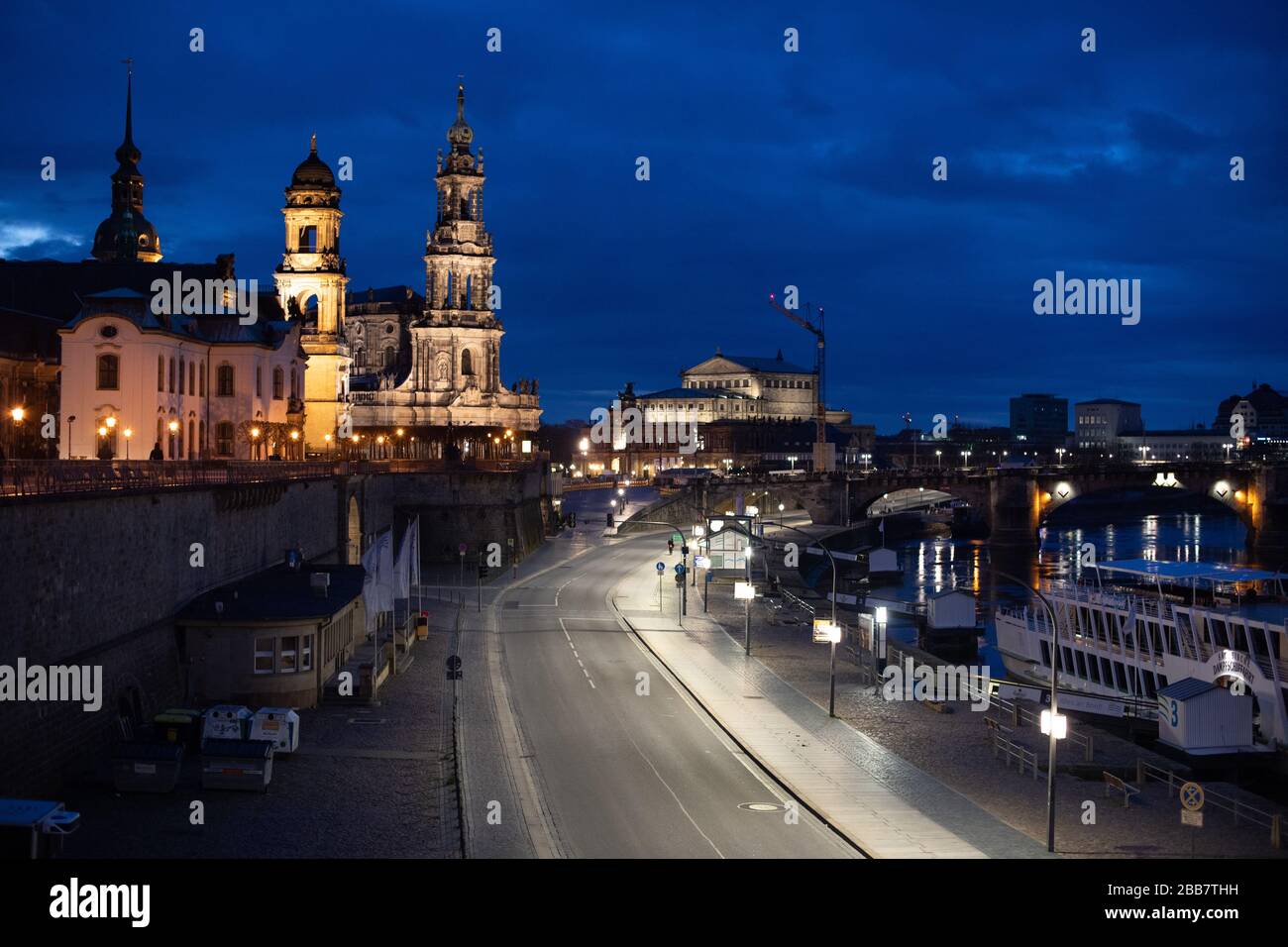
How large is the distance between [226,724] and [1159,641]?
36.7 m

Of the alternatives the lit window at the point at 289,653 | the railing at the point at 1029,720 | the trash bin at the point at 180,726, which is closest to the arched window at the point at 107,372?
the lit window at the point at 289,653

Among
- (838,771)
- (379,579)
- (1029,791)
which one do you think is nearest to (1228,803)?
(1029,791)

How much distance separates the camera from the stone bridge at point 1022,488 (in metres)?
142

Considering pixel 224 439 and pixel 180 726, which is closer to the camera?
pixel 180 726

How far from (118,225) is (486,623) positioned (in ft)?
260

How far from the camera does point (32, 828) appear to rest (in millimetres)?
22328

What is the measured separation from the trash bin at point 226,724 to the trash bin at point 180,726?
2.00ft

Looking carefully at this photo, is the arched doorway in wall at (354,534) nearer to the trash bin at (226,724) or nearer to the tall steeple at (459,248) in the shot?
the trash bin at (226,724)

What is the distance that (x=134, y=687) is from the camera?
3384 centimetres

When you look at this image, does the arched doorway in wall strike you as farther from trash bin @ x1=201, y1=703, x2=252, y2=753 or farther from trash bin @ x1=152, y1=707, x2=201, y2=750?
trash bin @ x1=201, y1=703, x2=252, y2=753

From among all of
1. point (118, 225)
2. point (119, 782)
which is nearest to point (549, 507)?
point (118, 225)

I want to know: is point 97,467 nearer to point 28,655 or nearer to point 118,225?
point 28,655

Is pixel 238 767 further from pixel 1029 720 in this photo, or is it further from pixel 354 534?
pixel 354 534
